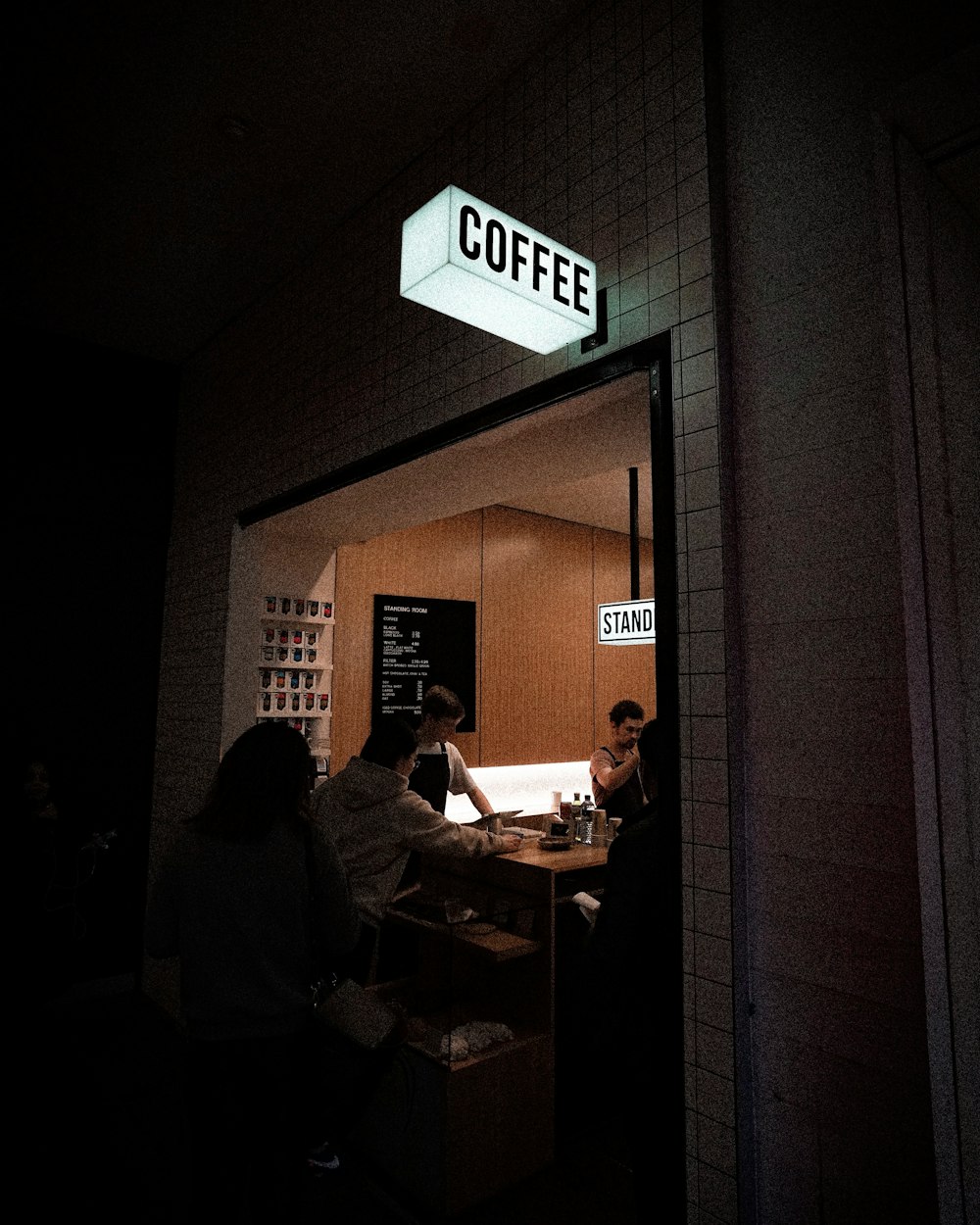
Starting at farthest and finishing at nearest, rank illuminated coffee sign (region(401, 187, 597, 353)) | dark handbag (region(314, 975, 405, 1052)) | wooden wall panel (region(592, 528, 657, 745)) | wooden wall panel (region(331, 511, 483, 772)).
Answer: wooden wall panel (region(592, 528, 657, 745))
wooden wall panel (region(331, 511, 483, 772))
dark handbag (region(314, 975, 405, 1052))
illuminated coffee sign (region(401, 187, 597, 353))

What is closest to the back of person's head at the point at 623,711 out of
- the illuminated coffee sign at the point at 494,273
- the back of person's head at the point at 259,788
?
the back of person's head at the point at 259,788

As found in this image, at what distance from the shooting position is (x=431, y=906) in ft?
8.66

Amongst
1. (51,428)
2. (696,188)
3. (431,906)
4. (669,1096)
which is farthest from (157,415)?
(669,1096)

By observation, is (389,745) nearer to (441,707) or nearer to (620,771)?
(441,707)

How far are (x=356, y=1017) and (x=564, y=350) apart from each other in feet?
6.34

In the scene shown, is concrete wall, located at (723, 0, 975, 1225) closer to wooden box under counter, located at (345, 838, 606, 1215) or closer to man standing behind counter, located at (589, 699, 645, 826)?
wooden box under counter, located at (345, 838, 606, 1215)

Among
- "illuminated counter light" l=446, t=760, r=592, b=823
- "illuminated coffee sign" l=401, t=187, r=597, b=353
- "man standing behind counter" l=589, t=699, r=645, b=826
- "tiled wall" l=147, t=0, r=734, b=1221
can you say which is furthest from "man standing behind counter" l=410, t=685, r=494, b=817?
"illuminated coffee sign" l=401, t=187, r=597, b=353

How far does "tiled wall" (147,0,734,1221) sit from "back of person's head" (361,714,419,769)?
42.3 inches

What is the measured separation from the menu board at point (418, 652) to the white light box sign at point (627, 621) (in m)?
1.13

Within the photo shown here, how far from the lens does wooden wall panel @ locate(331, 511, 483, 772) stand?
500 centimetres

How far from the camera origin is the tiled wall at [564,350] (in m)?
1.67

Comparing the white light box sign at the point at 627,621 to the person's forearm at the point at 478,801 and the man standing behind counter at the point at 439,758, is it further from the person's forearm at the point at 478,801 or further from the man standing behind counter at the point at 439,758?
the person's forearm at the point at 478,801

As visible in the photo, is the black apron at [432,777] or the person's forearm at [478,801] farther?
the person's forearm at [478,801]

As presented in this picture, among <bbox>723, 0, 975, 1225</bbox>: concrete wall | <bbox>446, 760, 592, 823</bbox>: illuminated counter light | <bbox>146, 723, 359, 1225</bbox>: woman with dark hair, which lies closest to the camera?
<bbox>723, 0, 975, 1225</bbox>: concrete wall
